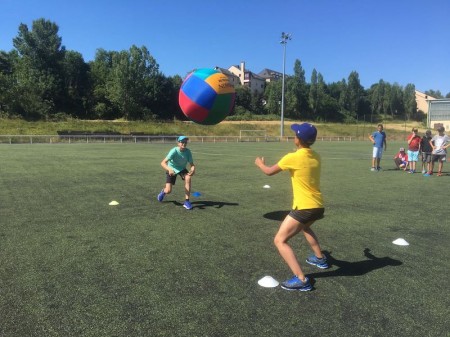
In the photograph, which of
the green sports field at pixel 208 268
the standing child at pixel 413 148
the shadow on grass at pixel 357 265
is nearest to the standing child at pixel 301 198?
the green sports field at pixel 208 268

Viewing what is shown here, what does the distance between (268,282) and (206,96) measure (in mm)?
5139

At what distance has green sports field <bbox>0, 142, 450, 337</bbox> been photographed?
133 inches

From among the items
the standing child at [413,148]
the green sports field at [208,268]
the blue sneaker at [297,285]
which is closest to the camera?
the green sports field at [208,268]

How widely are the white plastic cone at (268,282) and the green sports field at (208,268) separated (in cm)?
7

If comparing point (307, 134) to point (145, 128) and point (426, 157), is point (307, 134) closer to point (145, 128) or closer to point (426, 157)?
point (426, 157)

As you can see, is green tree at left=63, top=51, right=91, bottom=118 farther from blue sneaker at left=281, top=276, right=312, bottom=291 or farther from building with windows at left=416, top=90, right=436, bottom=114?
building with windows at left=416, top=90, right=436, bottom=114

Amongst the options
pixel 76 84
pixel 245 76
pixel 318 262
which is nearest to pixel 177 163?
pixel 318 262

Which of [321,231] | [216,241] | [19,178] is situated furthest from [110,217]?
[19,178]

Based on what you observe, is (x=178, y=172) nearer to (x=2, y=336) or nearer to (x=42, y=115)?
(x=2, y=336)

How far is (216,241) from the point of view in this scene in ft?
18.7

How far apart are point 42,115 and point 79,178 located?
56309 mm

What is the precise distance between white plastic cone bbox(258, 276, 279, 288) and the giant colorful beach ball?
4.95m

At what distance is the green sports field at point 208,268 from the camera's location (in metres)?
3.37

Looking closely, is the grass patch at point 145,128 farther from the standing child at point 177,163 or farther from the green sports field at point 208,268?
the green sports field at point 208,268
